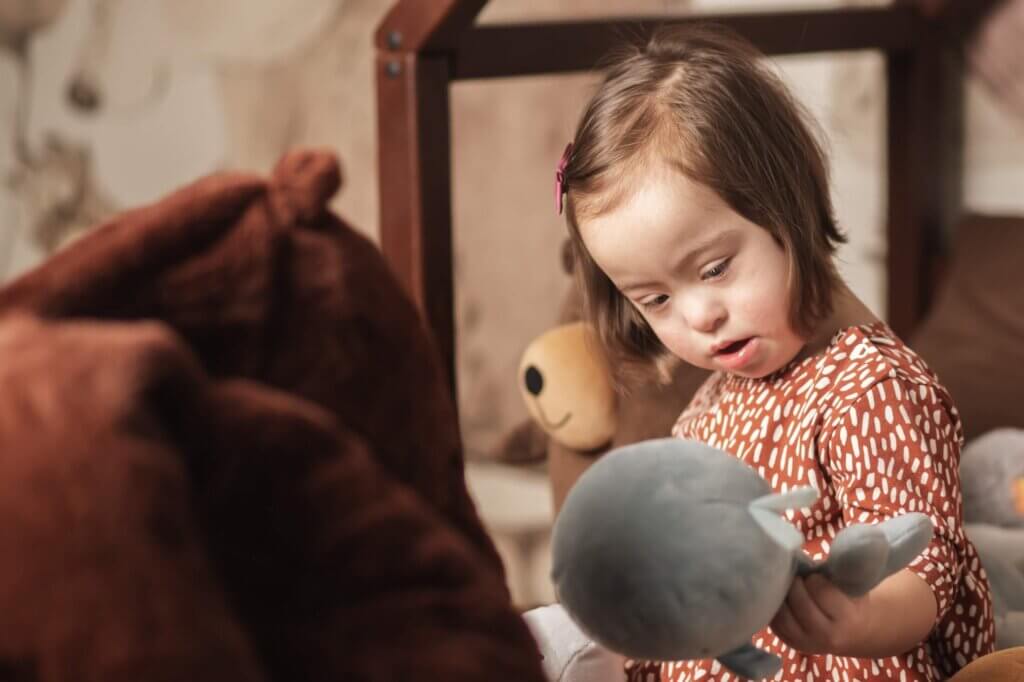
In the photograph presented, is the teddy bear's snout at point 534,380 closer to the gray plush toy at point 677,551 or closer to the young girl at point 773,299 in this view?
the young girl at point 773,299

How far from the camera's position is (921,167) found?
5.68 feet

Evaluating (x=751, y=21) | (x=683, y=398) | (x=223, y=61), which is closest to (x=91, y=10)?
(x=223, y=61)

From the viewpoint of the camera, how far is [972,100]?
1.76 meters

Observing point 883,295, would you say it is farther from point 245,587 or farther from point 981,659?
point 245,587

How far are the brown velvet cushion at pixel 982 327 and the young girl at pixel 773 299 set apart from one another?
0.60 metres

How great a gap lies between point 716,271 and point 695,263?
0.02 metres

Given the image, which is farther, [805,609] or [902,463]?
[902,463]

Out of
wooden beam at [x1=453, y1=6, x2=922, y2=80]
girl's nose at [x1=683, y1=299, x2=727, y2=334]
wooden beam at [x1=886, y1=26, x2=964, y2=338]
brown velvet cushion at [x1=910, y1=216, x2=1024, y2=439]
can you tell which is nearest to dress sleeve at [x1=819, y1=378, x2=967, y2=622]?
girl's nose at [x1=683, y1=299, x2=727, y2=334]

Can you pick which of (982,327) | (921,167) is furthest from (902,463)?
(921,167)

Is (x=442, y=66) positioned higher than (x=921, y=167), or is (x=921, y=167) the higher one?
(x=442, y=66)

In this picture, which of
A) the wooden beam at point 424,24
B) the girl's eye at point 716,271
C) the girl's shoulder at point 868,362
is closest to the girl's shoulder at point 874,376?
the girl's shoulder at point 868,362

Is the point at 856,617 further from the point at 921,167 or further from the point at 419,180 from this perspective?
the point at 921,167

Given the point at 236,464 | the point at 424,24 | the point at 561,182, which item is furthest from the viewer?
the point at 424,24

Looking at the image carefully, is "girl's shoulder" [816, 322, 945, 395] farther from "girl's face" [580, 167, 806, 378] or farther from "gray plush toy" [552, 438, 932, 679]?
"gray plush toy" [552, 438, 932, 679]
